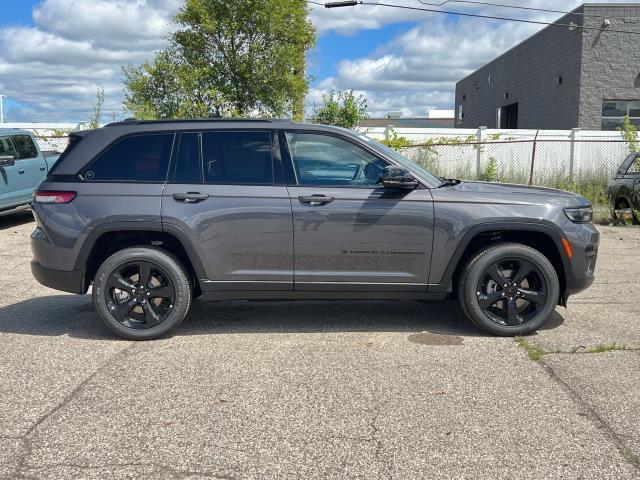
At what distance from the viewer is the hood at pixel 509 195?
5562 millimetres

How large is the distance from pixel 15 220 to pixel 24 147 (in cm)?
177

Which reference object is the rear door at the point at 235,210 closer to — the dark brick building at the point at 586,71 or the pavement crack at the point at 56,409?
the pavement crack at the point at 56,409

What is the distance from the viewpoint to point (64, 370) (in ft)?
16.2

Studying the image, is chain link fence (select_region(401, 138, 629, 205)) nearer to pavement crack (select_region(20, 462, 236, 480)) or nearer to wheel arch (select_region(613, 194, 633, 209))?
wheel arch (select_region(613, 194, 633, 209))

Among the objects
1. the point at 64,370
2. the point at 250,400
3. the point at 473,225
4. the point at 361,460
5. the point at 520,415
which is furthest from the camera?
the point at 473,225

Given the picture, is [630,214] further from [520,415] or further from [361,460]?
[361,460]

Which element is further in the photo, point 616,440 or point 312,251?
point 312,251

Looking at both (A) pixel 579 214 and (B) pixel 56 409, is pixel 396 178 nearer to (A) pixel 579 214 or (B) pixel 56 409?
(A) pixel 579 214

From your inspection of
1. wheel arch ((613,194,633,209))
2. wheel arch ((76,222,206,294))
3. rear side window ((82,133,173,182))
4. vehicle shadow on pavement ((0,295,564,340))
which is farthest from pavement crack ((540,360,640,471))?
wheel arch ((613,194,633,209))

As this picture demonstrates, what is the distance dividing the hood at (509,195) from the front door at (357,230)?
0.86ft

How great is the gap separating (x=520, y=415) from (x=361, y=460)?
1137 mm

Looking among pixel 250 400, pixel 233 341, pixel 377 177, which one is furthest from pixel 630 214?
pixel 250 400

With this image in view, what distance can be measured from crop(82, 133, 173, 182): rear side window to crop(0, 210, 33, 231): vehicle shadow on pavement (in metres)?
8.72

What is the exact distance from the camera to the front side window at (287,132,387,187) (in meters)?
5.64
